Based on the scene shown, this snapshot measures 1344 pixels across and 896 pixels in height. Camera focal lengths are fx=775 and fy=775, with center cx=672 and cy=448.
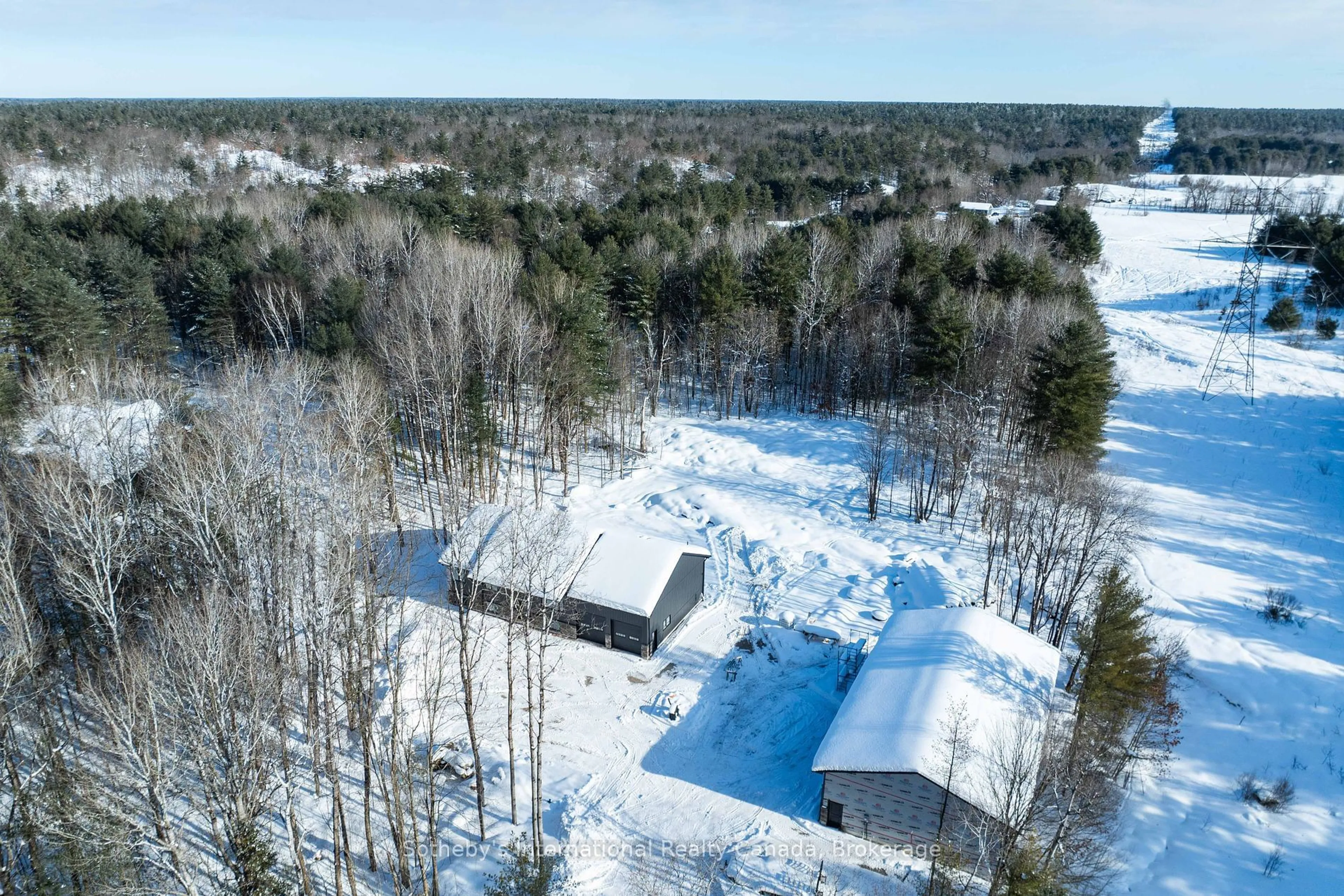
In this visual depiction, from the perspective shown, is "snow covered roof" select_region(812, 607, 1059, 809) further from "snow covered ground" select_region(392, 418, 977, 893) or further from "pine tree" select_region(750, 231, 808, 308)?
"pine tree" select_region(750, 231, 808, 308)

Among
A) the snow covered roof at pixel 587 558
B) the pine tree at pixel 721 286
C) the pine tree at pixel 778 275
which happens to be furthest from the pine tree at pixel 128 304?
the pine tree at pixel 778 275

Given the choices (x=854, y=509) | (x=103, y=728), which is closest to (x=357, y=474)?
(x=103, y=728)

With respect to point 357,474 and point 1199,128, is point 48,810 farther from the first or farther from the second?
point 1199,128

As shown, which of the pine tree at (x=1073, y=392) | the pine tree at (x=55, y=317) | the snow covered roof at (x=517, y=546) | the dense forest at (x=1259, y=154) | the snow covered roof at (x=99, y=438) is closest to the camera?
the snow covered roof at (x=99, y=438)

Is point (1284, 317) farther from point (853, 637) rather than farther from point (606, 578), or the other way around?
point (606, 578)

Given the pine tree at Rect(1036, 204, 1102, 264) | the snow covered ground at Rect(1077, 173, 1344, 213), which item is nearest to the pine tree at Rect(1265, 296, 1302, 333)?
the pine tree at Rect(1036, 204, 1102, 264)

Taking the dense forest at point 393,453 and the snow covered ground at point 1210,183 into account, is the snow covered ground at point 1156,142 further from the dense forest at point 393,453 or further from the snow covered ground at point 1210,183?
the dense forest at point 393,453
